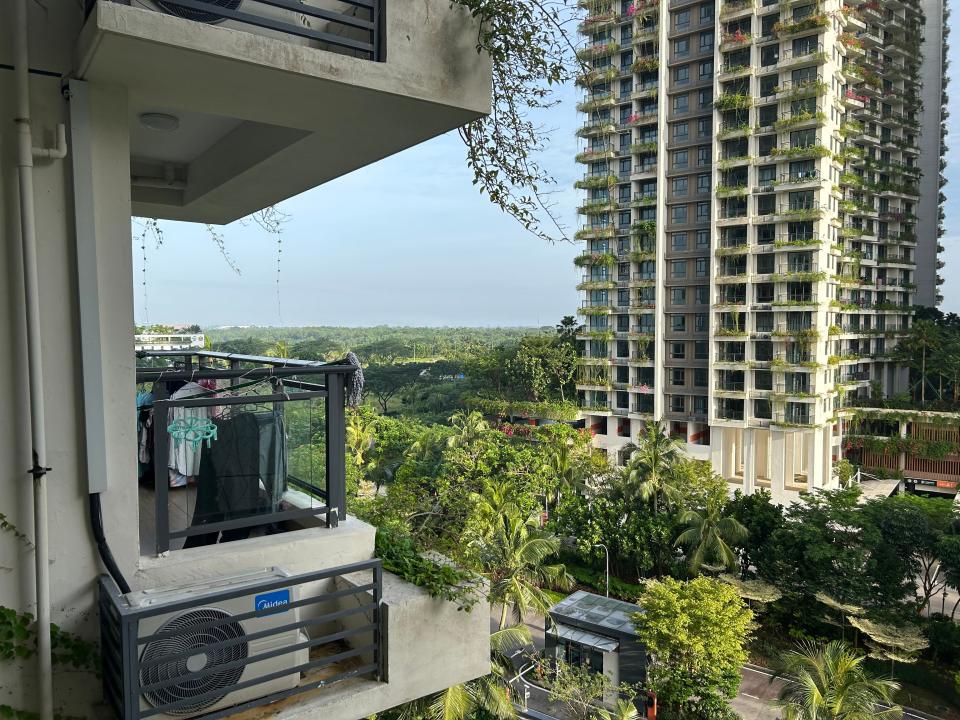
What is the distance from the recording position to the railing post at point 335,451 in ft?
12.3

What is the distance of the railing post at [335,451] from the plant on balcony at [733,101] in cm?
3555

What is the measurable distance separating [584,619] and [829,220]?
84.0ft

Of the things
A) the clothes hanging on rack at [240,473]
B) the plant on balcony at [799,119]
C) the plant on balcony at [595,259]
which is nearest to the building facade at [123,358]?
the clothes hanging on rack at [240,473]

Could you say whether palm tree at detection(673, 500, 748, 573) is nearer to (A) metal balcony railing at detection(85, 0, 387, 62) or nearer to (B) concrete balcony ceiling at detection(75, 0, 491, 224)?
(B) concrete balcony ceiling at detection(75, 0, 491, 224)

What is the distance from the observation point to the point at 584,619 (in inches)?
658

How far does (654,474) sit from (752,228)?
55.6 feet

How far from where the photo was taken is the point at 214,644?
277cm

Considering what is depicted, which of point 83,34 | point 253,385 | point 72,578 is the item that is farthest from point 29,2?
point 72,578

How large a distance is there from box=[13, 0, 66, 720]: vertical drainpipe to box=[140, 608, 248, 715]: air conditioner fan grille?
0.46 m

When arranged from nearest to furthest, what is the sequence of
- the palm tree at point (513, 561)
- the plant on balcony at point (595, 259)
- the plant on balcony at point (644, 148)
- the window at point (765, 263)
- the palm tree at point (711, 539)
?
1. the palm tree at point (513, 561)
2. the palm tree at point (711, 539)
3. the window at point (765, 263)
4. the plant on balcony at point (644, 148)
5. the plant on balcony at point (595, 259)

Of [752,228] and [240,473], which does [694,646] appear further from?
[752,228]

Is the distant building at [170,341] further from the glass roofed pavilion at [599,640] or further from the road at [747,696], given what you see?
the glass roofed pavilion at [599,640]

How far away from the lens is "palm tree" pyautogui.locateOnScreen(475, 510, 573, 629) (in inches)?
597

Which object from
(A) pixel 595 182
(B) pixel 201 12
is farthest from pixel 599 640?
(A) pixel 595 182
